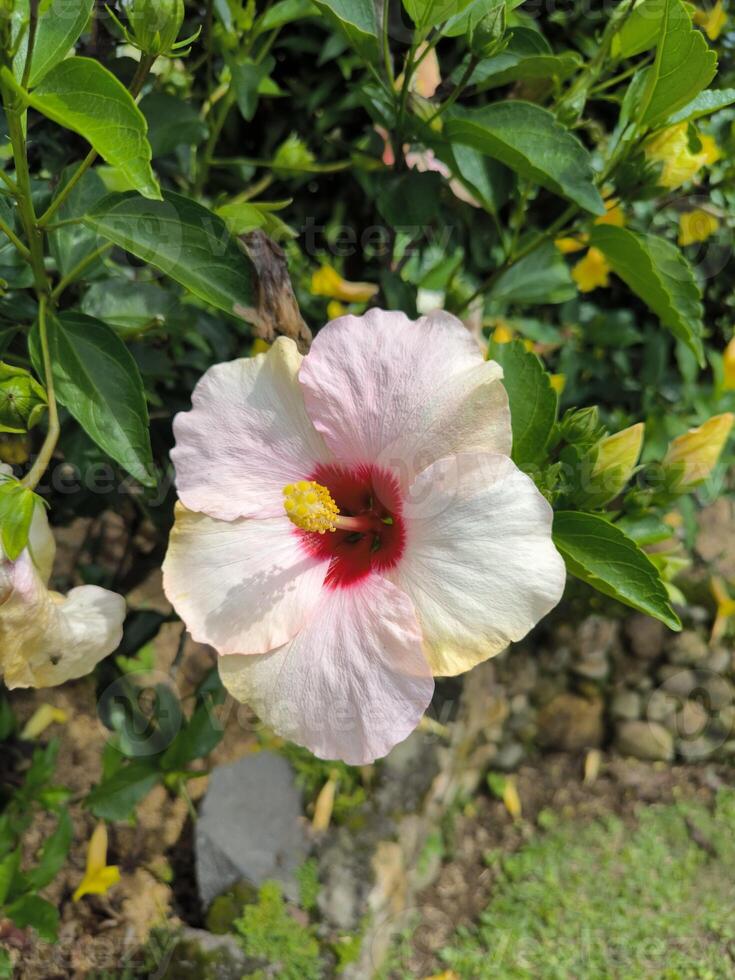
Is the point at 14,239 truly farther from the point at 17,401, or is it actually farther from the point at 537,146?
the point at 537,146

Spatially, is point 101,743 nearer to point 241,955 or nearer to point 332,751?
point 241,955

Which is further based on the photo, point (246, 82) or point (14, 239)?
point (246, 82)

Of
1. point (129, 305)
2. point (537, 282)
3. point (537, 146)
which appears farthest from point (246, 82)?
point (537, 282)

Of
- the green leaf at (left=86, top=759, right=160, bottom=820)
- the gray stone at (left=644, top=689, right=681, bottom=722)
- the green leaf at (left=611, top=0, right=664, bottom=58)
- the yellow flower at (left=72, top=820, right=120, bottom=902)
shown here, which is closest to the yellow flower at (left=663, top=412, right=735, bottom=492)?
the green leaf at (left=611, top=0, right=664, bottom=58)

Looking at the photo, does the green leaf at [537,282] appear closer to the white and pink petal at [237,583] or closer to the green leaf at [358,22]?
the green leaf at [358,22]

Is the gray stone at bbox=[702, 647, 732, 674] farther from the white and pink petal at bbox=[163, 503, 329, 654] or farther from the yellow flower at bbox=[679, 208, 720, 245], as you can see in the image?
the white and pink petal at bbox=[163, 503, 329, 654]
